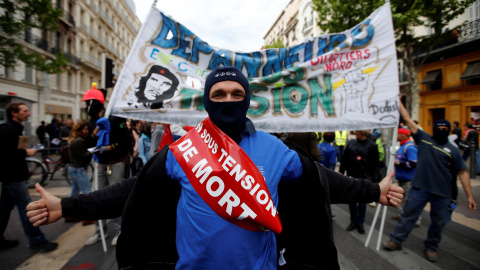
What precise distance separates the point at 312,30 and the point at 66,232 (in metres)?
35.6

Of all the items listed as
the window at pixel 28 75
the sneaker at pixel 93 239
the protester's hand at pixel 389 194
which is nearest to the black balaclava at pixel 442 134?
the protester's hand at pixel 389 194

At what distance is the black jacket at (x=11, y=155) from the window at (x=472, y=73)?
880 inches

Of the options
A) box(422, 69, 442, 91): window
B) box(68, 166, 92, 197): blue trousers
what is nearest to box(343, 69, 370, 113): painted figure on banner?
box(68, 166, 92, 197): blue trousers

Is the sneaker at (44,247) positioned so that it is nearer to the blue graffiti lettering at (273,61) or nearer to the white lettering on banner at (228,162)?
the white lettering on banner at (228,162)

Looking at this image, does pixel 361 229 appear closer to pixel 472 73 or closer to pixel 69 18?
pixel 472 73

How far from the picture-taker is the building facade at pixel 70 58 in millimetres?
18609

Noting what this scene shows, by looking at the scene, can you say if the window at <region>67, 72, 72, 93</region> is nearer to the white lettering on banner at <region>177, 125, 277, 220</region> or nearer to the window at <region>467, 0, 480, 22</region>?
the white lettering on banner at <region>177, 125, 277, 220</region>

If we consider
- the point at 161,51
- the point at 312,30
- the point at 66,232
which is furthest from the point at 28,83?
the point at 312,30

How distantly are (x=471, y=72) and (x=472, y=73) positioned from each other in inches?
5.8

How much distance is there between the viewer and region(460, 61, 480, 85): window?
1606 centimetres

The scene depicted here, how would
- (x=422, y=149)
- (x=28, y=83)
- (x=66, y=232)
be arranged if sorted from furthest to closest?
(x=28, y=83) < (x=66, y=232) < (x=422, y=149)

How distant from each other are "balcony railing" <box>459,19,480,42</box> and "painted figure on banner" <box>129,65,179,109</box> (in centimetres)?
2097

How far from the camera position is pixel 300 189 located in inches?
64.7

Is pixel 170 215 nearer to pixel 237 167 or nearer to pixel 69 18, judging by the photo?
pixel 237 167
